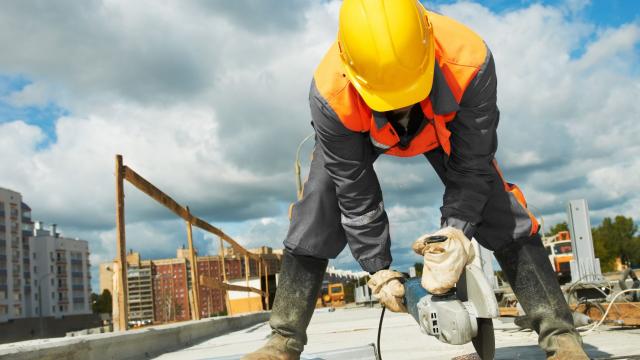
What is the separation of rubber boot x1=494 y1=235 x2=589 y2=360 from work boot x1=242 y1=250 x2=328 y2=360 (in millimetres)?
956

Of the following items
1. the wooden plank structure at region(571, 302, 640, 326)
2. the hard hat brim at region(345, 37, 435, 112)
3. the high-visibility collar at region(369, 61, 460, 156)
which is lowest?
the wooden plank structure at region(571, 302, 640, 326)

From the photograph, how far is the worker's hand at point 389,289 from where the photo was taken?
2480 mm

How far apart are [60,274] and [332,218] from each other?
12204 centimetres

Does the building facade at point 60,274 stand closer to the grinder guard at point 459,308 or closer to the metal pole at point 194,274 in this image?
the metal pole at point 194,274

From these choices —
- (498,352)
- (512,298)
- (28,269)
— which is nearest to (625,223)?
(512,298)

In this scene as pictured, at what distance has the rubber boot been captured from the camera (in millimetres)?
2717

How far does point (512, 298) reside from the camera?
6.85 meters

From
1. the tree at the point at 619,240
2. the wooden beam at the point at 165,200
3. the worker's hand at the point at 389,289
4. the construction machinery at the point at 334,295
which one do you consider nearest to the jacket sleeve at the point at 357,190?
the worker's hand at the point at 389,289

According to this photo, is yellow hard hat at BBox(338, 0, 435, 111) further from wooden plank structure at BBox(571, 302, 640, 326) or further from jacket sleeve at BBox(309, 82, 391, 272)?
wooden plank structure at BBox(571, 302, 640, 326)

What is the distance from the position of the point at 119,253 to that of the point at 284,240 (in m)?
2.10

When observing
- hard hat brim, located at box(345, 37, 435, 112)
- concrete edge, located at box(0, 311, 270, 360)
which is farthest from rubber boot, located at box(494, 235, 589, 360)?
concrete edge, located at box(0, 311, 270, 360)

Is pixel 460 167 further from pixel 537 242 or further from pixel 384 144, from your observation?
pixel 537 242

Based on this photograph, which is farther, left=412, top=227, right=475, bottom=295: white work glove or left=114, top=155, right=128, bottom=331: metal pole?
left=114, top=155, right=128, bottom=331: metal pole

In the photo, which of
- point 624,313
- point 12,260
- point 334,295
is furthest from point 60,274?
point 624,313
